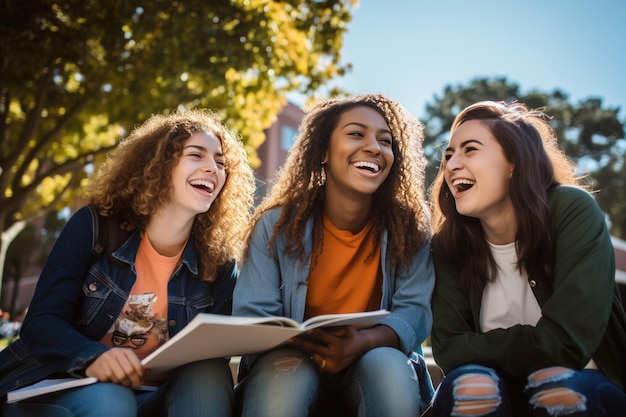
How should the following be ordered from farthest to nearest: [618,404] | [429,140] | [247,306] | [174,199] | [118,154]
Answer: [429,140] → [118,154] → [174,199] → [247,306] → [618,404]

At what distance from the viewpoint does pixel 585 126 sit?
2761 cm

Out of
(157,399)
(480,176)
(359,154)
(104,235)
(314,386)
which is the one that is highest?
(359,154)

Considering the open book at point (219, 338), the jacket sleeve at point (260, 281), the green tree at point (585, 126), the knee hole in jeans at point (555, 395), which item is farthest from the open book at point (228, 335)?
the green tree at point (585, 126)

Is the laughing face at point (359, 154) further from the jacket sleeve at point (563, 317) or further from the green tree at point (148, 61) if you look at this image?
the green tree at point (148, 61)

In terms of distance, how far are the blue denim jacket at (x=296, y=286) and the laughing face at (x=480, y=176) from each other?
1.15 feet

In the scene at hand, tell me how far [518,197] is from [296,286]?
1096mm

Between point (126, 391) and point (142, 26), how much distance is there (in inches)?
204

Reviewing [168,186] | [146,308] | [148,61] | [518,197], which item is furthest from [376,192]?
[148,61]

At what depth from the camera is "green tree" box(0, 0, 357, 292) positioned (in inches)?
248

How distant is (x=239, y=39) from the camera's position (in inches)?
256

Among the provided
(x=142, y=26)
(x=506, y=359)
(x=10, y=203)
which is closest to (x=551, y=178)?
(x=506, y=359)

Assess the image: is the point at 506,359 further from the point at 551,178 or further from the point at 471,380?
the point at 551,178

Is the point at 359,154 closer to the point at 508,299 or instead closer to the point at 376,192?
the point at 376,192

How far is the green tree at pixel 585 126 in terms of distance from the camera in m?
27.3
